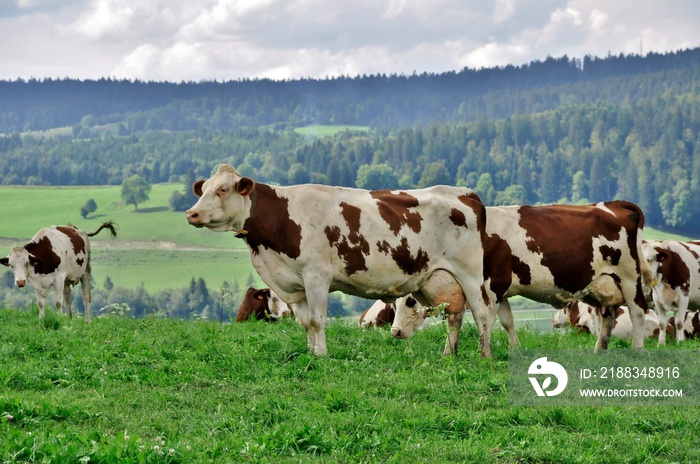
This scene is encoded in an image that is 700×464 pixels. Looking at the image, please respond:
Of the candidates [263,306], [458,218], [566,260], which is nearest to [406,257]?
[458,218]

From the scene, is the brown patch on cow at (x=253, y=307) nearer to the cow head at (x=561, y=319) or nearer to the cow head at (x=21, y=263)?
the cow head at (x=21, y=263)

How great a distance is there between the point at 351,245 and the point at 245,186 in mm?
1663

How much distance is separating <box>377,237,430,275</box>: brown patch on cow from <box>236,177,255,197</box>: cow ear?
193cm

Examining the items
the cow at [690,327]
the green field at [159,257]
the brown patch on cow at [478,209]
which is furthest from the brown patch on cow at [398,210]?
the green field at [159,257]

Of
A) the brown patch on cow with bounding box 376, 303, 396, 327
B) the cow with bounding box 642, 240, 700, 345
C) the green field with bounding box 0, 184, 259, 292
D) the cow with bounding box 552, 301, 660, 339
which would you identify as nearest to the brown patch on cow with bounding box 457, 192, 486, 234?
the cow with bounding box 642, 240, 700, 345

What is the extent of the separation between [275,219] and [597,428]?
217 inches

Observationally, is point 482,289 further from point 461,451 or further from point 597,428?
point 461,451

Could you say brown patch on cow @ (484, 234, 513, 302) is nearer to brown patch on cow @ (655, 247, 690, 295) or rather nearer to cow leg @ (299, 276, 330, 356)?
cow leg @ (299, 276, 330, 356)

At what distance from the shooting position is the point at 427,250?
44.0ft

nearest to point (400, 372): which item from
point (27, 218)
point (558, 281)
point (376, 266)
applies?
point (376, 266)

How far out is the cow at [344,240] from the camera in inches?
507

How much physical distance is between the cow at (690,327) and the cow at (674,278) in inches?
33.9

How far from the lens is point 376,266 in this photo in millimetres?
13086

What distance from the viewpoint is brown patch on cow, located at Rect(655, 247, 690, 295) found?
57.9ft
